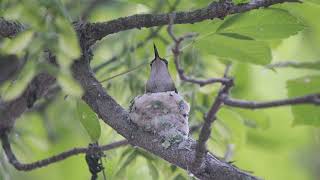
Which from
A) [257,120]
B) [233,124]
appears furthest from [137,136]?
[257,120]

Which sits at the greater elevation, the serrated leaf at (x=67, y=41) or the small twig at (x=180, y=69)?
the serrated leaf at (x=67, y=41)

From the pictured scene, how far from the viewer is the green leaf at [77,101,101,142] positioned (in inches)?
40.9

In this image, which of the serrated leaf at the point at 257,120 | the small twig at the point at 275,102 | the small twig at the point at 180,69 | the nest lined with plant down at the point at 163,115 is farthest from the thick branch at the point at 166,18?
the serrated leaf at the point at 257,120

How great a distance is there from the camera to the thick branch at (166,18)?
0.93m

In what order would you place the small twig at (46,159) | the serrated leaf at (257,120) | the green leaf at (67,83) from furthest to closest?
the serrated leaf at (257,120) < the small twig at (46,159) < the green leaf at (67,83)

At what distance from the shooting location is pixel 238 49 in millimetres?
1162

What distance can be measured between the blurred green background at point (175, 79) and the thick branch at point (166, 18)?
62 millimetres

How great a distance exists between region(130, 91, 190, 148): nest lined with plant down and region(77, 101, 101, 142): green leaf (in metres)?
0.06

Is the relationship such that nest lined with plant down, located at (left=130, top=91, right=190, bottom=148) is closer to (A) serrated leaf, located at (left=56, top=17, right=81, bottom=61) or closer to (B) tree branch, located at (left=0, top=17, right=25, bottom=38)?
(B) tree branch, located at (left=0, top=17, right=25, bottom=38)

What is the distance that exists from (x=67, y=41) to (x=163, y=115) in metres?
0.42

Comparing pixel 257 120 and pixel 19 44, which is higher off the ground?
pixel 19 44

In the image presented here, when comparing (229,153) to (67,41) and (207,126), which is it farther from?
(67,41)

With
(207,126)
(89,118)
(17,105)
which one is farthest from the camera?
(17,105)

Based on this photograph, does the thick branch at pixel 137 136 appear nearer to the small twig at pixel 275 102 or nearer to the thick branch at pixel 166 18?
the thick branch at pixel 166 18
